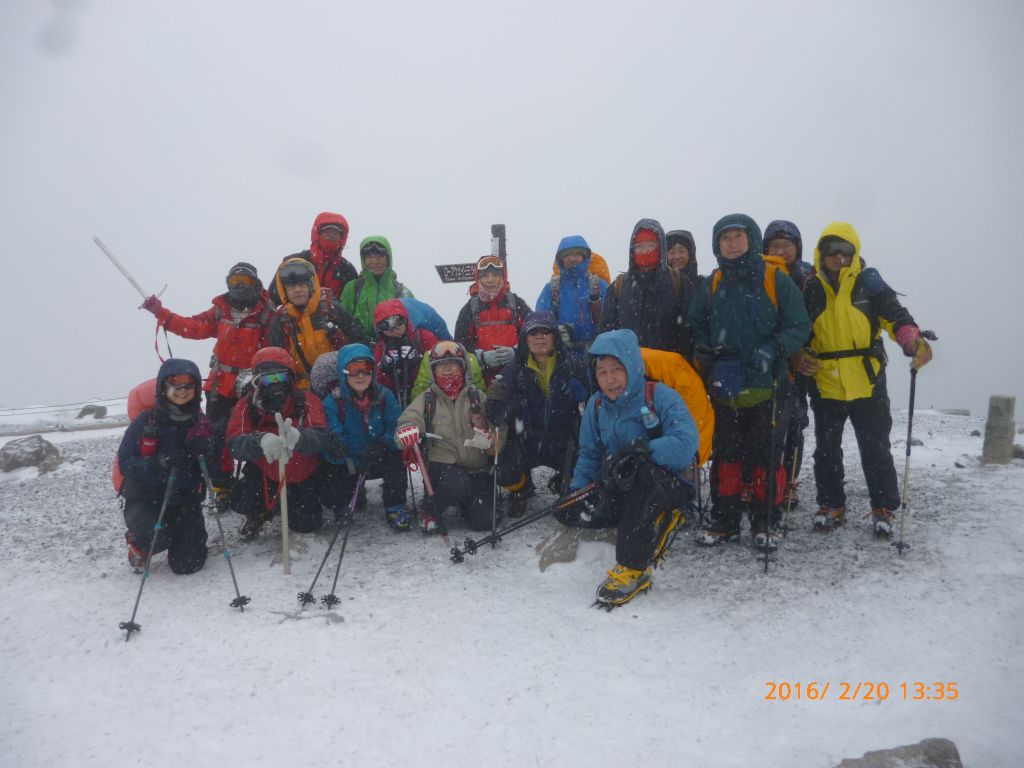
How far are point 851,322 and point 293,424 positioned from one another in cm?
444

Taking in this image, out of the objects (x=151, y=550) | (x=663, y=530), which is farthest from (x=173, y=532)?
(x=663, y=530)

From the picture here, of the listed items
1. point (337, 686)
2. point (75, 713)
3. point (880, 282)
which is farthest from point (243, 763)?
point (880, 282)

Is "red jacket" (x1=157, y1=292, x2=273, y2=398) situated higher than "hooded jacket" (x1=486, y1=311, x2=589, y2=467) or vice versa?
"red jacket" (x1=157, y1=292, x2=273, y2=398)

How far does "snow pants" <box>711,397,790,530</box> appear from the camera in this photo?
4.39 metres

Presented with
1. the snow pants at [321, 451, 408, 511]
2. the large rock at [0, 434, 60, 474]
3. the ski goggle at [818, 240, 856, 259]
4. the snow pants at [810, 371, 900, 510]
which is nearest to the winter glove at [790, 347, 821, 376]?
the snow pants at [810, 371, 900, 510]

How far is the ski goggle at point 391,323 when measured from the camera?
556cm

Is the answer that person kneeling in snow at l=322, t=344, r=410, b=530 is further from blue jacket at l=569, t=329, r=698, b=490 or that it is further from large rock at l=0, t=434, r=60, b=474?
large rock at l=0, t=434, r=60, b=474

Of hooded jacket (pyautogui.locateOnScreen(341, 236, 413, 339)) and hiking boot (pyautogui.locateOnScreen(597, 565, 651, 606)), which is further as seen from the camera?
hooded jacket (pyautogui.locateOnScreen(341, 236, 413, 339))

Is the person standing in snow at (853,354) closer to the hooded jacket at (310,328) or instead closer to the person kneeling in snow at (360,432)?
the person kneeling in snow at (360,432)

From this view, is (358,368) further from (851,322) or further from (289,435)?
(851,322)

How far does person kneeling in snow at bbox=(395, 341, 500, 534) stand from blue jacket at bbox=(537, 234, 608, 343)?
1.10 meters

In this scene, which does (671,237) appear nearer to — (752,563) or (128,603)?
(752,563)

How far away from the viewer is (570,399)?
5.19m
